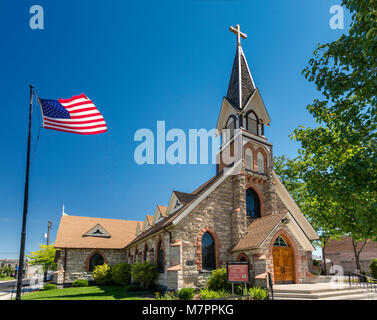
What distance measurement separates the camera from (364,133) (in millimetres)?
10422

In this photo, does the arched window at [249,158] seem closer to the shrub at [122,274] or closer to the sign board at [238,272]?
the sign board at [238,272]

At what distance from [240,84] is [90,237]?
23643mm

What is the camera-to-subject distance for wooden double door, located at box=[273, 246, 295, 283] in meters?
16.6

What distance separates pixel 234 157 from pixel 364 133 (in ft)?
38.1

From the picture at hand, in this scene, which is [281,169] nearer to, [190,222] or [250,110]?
[250,110]

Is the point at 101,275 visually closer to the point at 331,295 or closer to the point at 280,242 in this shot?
the point at 280,242

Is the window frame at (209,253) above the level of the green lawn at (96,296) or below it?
above

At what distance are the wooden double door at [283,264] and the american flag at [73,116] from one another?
1272 cm

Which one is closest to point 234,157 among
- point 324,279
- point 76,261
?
point 324,279

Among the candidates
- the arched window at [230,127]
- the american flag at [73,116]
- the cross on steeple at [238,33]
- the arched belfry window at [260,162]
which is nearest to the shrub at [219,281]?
the arched belfry window at [260,162]

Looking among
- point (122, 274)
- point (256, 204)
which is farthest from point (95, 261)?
point (256, 204)

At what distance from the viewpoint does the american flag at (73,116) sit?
11.2 m

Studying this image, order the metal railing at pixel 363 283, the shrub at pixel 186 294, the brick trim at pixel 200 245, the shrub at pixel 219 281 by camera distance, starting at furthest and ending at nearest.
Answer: the brick trim at pixel 200 245
the metal railing at pixel 363 283
the shrub at pixel 219 281
the shrub at pixel 186 294

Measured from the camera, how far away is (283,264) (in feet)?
55.2
